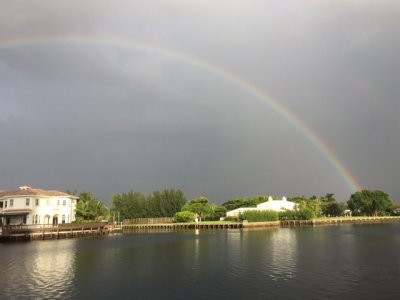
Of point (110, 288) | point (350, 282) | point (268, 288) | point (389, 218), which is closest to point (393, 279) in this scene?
point (350, 282)

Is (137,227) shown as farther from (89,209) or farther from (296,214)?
(296,214)

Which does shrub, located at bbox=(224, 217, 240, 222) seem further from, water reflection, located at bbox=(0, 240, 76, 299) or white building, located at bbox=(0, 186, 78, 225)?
water reflection, located at bbox=(0, 240, 76, 299)

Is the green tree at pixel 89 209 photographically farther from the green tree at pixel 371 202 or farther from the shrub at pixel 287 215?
the green tree at pixel 371 202

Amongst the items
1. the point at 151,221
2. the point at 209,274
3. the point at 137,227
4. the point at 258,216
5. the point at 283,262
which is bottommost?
the point at 209,274

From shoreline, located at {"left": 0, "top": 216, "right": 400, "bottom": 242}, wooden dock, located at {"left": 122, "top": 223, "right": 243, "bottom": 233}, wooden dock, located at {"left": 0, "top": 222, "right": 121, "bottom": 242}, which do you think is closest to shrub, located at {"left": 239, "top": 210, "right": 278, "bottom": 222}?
shoreline, located at {"left": 0, "top": 216, "right": 400, "bottom": 242}

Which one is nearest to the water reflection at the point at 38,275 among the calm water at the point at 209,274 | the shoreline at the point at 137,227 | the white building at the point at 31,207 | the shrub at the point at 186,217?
the calm water at the point at 209,274

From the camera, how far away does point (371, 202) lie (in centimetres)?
17088

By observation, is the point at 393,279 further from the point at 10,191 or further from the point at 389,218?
the point at 389,218

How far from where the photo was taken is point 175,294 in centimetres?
2852

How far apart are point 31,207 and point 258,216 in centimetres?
6078

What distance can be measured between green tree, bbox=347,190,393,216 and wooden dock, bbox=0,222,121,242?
123 metres

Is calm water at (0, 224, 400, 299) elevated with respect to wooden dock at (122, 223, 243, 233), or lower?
lower

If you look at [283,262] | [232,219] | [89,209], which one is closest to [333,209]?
[232,219]

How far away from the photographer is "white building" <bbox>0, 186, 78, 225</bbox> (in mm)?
86438
